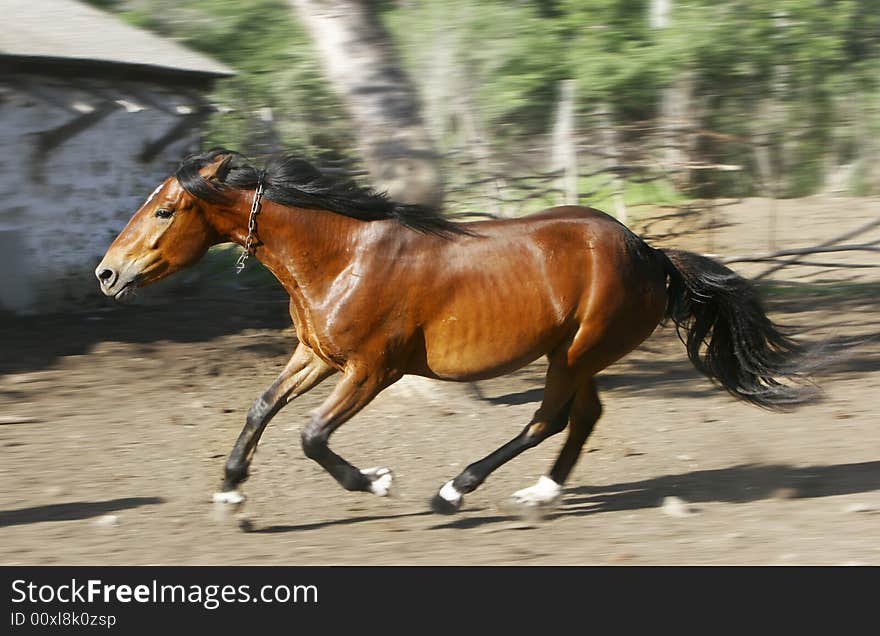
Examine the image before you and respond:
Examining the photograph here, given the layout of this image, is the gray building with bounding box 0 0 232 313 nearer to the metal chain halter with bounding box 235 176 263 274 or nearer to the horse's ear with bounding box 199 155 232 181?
the horse's ear with bounding box 199 155 232 181

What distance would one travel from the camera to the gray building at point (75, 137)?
11.9m

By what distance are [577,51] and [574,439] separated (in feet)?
39.5

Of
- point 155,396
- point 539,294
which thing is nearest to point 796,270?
point 155,396

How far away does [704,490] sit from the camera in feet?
21.3

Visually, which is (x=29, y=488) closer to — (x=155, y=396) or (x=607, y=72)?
(x=155, y=396)

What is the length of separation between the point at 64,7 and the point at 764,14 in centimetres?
954

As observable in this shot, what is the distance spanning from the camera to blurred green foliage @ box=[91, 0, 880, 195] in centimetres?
1627

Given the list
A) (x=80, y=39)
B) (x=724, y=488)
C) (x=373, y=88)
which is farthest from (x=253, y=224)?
(x=80, y=39)

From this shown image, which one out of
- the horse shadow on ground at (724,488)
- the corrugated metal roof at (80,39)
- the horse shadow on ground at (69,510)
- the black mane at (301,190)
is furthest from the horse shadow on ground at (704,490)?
the corrugated metal roof at (80,39)

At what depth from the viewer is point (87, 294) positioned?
492 inches

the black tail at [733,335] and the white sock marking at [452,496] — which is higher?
the black tail at [733,335]

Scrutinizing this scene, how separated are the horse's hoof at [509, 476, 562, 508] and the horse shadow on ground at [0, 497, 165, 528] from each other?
193 centimetres

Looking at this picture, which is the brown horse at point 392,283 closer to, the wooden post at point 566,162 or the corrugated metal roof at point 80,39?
the wooden post at point 566,162

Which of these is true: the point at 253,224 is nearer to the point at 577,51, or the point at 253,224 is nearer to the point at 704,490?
the point at 704,490
